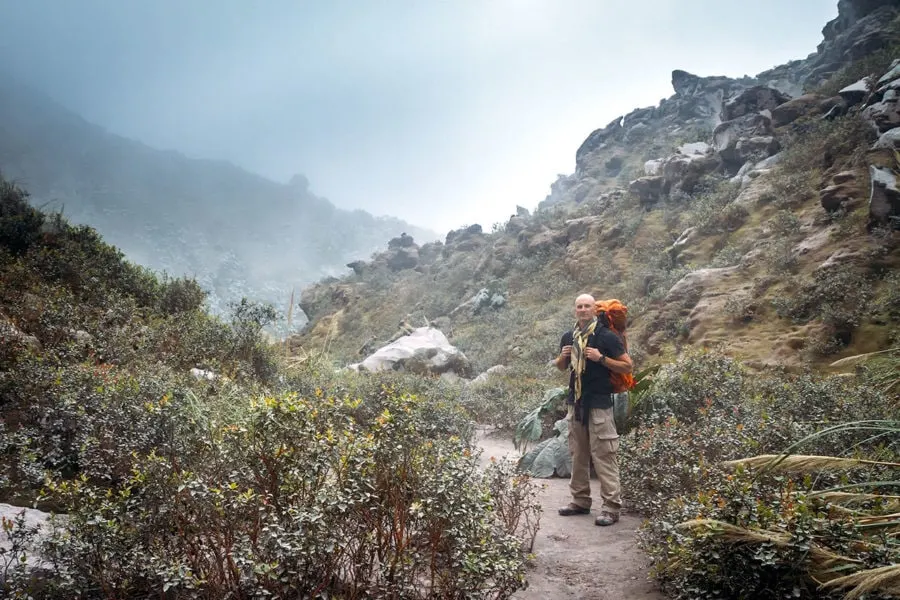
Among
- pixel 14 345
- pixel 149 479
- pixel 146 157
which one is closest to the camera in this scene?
pixel 149 479

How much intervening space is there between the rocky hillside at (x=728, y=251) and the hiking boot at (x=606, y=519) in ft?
20.5

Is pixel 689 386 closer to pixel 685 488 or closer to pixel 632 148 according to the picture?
pixel 685 488

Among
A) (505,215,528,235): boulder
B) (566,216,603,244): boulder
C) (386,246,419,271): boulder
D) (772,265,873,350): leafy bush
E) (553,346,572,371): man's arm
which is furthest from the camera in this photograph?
(386,246,419,271): boulder

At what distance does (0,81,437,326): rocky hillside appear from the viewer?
8069 cm

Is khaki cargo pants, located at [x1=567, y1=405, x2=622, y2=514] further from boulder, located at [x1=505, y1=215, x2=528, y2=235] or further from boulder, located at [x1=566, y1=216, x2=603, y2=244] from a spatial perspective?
boulder, located at [x1=505, y1=215, x2=528, y2=235]

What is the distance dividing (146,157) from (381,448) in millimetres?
147468

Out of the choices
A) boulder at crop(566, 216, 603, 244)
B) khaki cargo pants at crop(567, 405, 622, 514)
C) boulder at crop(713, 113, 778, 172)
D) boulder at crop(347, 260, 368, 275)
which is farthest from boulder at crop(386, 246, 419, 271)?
khaki cargo pants at crop(567, 405, 622, 514)

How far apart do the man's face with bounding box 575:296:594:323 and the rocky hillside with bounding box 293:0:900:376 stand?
19.8ft

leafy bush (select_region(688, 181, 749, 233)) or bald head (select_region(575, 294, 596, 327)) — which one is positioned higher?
leafy bush (select_region(688, 181, 749, 233))

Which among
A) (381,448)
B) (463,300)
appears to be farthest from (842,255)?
(463,300)

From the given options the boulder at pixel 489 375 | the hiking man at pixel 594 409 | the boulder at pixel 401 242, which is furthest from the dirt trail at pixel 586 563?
the boulder at pixel 401 242

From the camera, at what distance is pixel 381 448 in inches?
102

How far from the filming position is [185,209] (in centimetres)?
10250

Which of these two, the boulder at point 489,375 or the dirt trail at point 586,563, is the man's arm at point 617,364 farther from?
the boulder at point 489,375
